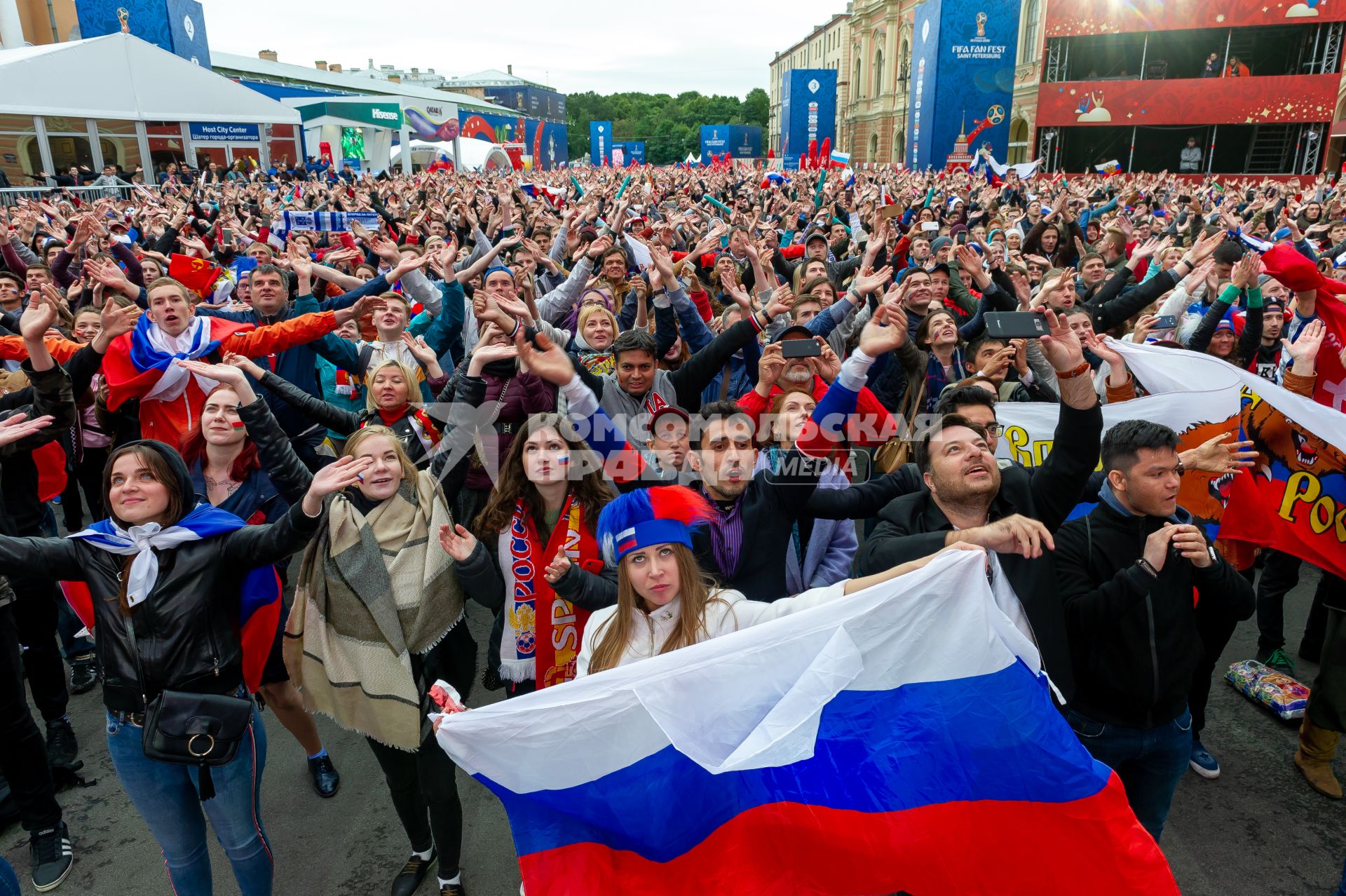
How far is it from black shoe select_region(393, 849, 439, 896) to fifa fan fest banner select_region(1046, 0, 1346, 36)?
4190 cm

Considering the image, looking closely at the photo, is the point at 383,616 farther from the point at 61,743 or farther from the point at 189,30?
the point at 189,30

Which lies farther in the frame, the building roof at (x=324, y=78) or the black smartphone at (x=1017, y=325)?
the building roof at (x=324, y=78)

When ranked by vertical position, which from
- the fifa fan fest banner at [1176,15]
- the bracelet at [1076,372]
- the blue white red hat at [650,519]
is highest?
the fifa fan fest banner at [1176,15]

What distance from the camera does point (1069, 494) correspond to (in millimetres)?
2764

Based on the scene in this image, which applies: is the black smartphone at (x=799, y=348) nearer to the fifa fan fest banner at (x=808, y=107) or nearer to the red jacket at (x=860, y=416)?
the red jacket at (x=860, y=416)

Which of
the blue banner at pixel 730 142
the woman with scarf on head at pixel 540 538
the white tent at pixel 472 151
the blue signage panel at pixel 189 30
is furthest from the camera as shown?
the blue banner at pixel 730 142

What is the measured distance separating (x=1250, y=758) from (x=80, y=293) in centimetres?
843

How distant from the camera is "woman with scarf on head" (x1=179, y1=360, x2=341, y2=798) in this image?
326cm

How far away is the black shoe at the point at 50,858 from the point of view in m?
3.29

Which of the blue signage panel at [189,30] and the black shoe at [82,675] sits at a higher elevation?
the blue signage panel at [189,30]

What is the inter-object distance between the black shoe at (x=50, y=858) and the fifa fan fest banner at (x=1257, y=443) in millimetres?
4727

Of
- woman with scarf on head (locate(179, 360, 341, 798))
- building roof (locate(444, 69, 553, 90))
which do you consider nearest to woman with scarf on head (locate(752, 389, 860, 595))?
woman with scarf on head (locate(179, 360, 341, 798))

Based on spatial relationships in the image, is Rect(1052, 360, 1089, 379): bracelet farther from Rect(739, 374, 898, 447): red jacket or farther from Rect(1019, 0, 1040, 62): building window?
Rect(1019, 0, 1040, 62): building window

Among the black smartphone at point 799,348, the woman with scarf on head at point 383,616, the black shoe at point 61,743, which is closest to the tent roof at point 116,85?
the black shoe at point 61,743
